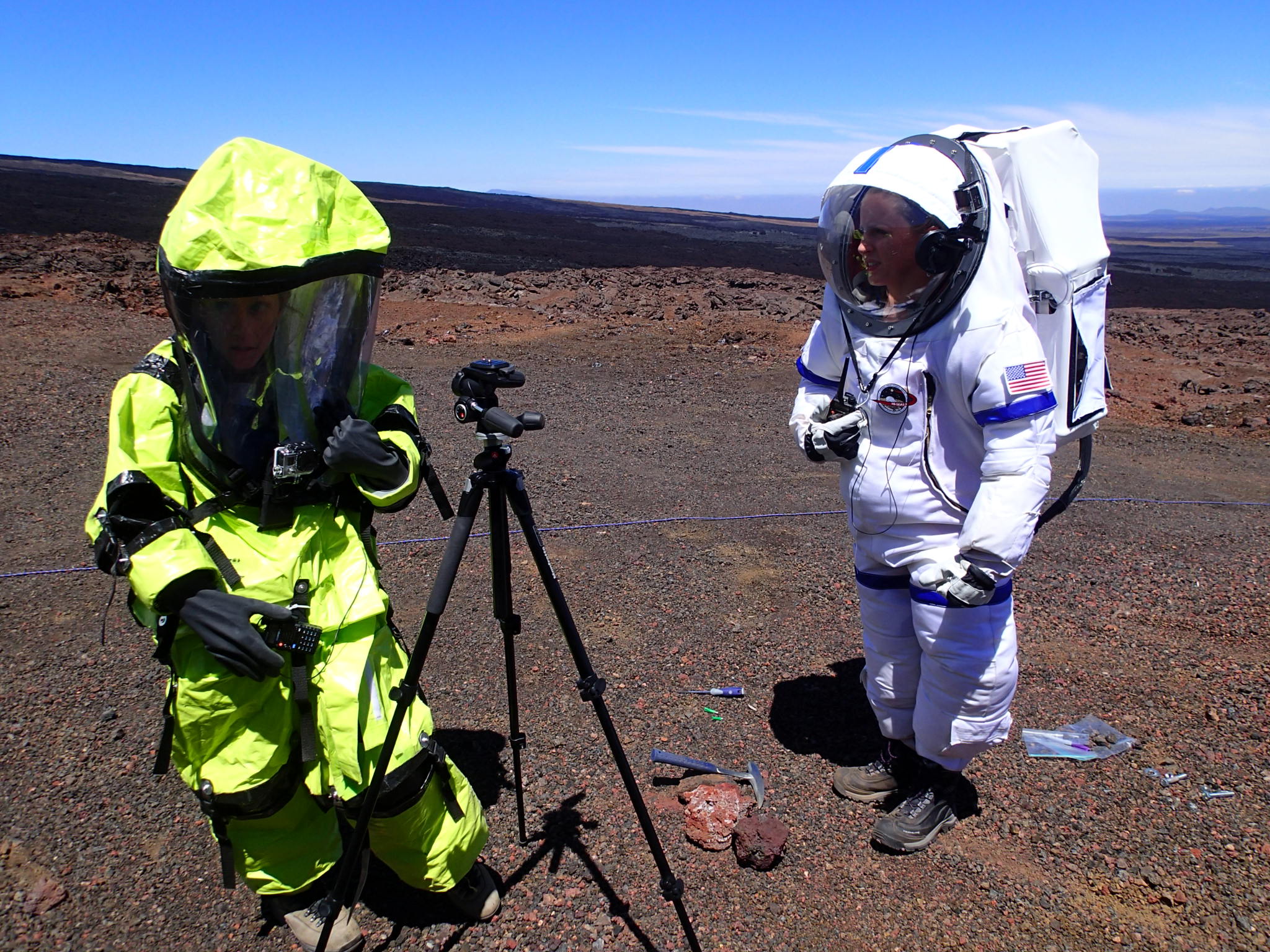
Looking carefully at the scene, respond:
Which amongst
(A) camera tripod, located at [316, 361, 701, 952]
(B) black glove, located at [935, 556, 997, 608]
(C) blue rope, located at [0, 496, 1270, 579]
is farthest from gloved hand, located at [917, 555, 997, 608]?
(C) blue rope, located at [0, 496, 1270, 579]

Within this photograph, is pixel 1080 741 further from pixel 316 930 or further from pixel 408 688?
pixel 316 930

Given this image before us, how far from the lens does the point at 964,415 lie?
2723 mm

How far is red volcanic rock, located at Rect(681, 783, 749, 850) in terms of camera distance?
3010 millimetres

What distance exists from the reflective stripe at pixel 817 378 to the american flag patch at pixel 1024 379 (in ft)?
2.33

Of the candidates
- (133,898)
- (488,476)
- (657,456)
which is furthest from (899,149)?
(657,456)

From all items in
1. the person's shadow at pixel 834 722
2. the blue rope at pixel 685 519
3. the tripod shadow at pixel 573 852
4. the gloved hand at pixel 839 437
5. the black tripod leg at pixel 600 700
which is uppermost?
the gloved hand at pixel 839 437

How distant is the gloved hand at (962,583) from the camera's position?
2.59 meters

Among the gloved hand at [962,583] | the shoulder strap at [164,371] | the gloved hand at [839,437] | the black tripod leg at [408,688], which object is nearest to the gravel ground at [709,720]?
the black tripod leg at [408,688]

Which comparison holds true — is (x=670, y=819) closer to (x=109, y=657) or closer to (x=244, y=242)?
(x=244, y=242)

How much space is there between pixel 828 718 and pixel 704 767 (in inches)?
27.5

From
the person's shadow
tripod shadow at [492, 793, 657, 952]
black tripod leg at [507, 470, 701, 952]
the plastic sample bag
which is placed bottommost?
tripod shadow at [492, 793, 657, 952]

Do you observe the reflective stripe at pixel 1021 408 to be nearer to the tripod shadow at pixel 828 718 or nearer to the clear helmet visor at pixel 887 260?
the clear helmet visor at pixel 887 260

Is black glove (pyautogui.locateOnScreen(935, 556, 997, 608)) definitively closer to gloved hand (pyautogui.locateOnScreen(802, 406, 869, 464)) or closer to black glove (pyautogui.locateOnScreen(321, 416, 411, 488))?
gloved hand (pyautogui.locateOnScreen(802, 406, 869, 464))

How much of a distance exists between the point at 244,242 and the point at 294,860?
1.71m
